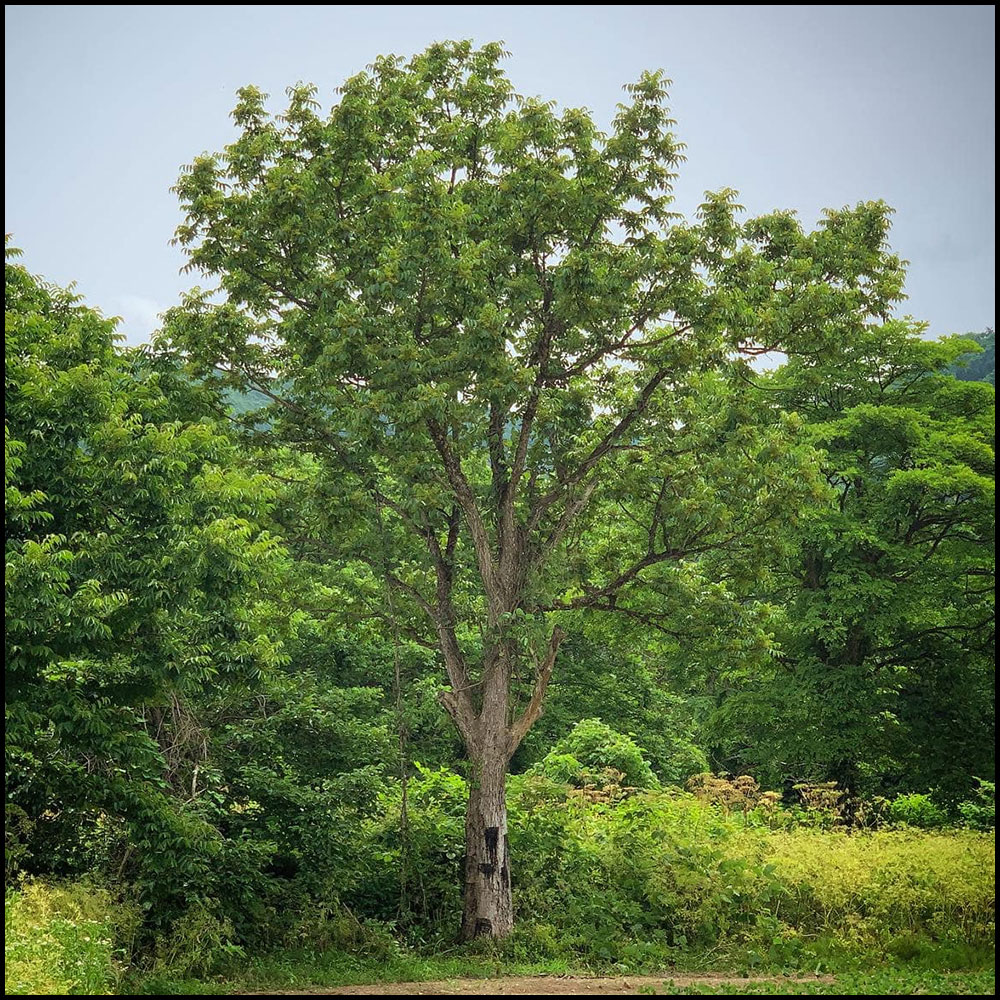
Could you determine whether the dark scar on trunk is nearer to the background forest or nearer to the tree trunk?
the tree trunk

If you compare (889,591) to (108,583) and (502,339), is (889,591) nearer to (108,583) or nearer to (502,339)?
(502,339)

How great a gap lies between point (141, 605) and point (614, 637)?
770 cm

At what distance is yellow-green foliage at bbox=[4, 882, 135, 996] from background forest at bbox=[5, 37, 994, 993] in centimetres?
9

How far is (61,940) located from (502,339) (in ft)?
26.8

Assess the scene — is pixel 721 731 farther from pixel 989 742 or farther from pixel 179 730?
pixel 179 730

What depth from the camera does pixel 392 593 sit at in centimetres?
1515

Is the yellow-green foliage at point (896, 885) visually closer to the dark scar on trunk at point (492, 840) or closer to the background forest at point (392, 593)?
the background forest at point (392, 593)

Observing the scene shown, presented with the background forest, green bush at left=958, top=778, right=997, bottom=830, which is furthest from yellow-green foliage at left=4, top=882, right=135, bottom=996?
green bush at left=958, top=778, right=997, bottom=830

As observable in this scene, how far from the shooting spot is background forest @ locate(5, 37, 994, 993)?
33.6ft

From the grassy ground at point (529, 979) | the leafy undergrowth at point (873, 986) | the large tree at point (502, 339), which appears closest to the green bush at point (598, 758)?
the large tree at point (502, 339)

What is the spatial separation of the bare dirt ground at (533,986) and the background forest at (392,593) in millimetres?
709

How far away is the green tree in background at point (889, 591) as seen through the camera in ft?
57.4

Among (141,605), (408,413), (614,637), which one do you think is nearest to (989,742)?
(614,637)

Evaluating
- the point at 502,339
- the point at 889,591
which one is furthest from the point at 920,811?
the point at 502,339
